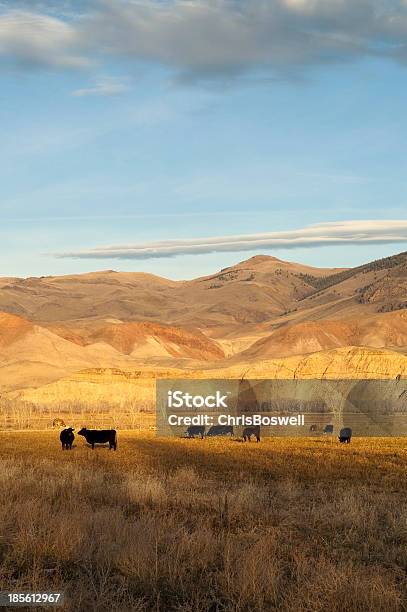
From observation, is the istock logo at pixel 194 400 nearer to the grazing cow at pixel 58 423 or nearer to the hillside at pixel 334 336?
the grazing cow at pixel 58 423

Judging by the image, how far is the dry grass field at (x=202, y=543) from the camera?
8.38 metres

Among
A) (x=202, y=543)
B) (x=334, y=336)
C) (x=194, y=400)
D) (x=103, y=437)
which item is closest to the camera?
(x=202, y=543)

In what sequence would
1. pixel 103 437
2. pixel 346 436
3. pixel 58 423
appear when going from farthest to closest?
pixel 58 423, pixel 346 436, pixel 103 437

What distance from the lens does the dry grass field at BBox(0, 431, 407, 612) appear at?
27.5 ft

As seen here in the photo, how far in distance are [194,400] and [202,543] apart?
6238 cm

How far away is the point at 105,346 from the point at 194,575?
14783 centimetres

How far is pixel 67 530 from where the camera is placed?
34.9 ft

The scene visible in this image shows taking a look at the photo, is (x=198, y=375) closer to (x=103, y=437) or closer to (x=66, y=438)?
(x=103, y=437)

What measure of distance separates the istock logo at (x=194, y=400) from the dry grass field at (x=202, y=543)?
48610 millimetres

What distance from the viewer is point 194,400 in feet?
237
